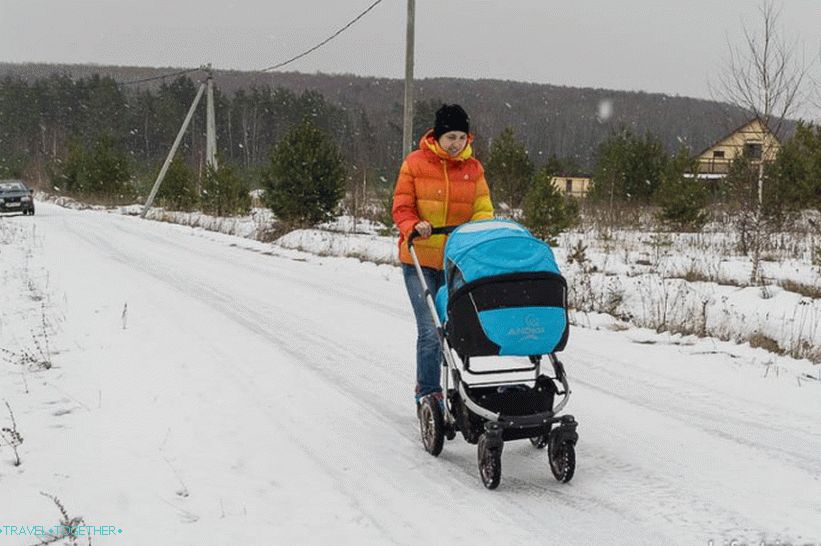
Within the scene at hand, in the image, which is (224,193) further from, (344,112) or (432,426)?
(344,112)

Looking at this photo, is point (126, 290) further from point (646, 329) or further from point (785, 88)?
point (785, 88)

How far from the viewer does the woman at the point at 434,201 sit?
4320 mm

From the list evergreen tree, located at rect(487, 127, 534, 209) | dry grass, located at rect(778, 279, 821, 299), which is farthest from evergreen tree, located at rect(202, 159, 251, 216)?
dry grass, located at rect(778, 279, 821, 299)

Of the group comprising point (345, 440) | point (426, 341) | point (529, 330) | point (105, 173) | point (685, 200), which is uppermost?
point (105, 173)

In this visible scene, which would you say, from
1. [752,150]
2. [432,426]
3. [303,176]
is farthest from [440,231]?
[303,176]

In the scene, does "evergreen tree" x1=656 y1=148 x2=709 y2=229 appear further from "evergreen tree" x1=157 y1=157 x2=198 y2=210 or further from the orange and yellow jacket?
"evergreen tree" x1=157 y1=157 x2=198 y2=210

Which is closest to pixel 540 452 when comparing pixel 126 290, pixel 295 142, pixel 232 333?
pixel 232 333

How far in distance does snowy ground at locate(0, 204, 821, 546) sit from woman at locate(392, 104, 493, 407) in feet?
2.38

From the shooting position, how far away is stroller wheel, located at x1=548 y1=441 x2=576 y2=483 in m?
3.77

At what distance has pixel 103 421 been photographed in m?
4.57

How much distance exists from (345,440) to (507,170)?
80.5 ft

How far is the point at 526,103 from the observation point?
14950 centimetres

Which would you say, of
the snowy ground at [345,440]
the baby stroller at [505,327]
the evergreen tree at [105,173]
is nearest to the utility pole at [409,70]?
the snowy ground at [345,440]

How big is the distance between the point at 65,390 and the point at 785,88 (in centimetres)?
1393
